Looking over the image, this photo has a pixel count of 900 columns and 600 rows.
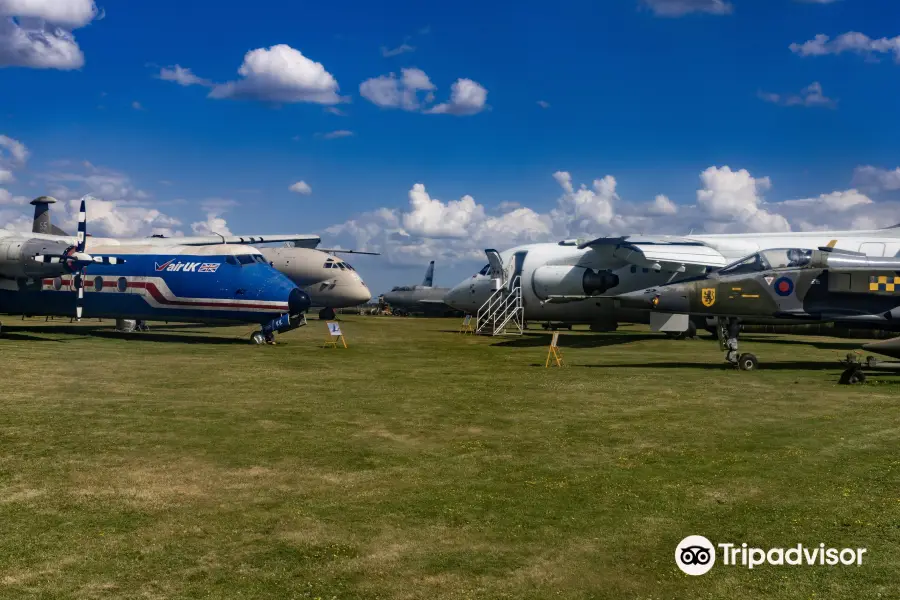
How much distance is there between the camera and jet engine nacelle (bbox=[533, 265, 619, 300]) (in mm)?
33375

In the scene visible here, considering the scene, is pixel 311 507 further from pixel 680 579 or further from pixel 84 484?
pixel 680 579

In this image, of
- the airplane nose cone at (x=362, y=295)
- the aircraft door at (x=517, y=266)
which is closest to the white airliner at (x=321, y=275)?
the airplane nose cone at (x=362, y=295)

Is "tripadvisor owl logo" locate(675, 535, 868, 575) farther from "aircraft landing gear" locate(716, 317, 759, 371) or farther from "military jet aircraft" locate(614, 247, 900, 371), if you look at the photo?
"military jet aircraft" locate(614, 247, 900, 371)

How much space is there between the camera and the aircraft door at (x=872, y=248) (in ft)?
87.4

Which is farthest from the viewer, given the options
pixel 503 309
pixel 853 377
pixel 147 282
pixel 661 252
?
pixel 503 309

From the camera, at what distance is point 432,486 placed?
837 cm

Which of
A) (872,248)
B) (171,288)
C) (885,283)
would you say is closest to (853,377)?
(885,283)

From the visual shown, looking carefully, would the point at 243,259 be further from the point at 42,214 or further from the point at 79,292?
the point at 42,214

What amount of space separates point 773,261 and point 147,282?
23.8 metres

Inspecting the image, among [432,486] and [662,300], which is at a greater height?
[662,300]

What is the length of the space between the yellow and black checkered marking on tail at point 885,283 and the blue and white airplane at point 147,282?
19312 millimetres

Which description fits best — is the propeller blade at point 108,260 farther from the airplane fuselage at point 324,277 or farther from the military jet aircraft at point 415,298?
the military jet aircraft at point 415,298

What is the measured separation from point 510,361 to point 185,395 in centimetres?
1155

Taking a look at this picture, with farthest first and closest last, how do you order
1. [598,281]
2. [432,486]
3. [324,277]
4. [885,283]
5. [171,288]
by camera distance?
1. [324,277]
2. [598,281]
3. [171,288]
4. [885,283]
5. [432,486]
